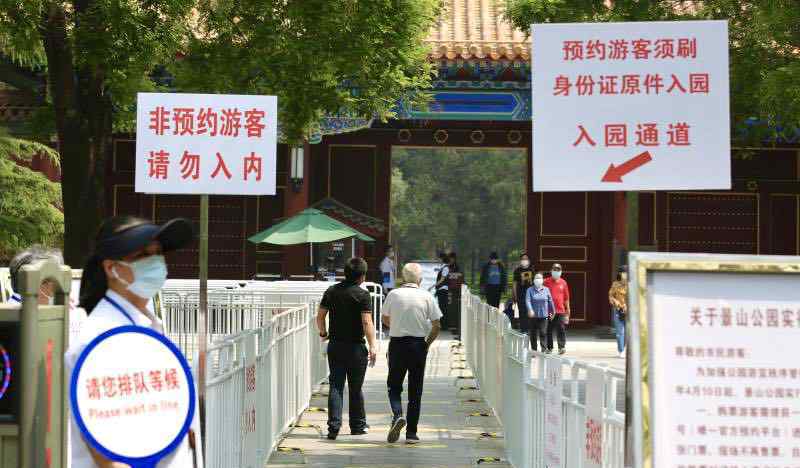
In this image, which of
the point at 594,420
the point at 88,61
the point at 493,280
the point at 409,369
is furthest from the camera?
the point at 493,280

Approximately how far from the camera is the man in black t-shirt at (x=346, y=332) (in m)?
11.6

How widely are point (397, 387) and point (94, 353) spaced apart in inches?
304

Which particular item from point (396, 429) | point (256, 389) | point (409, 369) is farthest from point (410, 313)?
point (256, 389)

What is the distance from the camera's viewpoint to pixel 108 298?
4203mm

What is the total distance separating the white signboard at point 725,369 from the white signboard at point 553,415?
2.93 meters

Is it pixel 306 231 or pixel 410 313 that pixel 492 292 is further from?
pixel 410 313

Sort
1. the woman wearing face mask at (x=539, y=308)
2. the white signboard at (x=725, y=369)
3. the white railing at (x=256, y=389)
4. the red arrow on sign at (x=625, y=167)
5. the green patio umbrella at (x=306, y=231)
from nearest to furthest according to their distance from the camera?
the white signboard at (x=725, y=369) < the red arrow on sign at (x=625, y=167) < the white railing at (x=256, y=389) < the woman wearing face mask at (x=539, y=308) < the green patio umbrella at (x=306, y=231)

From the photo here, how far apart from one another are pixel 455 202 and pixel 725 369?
185 ft

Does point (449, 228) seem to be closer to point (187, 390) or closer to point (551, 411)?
point (551, 411)

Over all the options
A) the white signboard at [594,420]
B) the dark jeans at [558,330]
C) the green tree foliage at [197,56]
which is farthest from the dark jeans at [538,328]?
the white signboard at [594,420]

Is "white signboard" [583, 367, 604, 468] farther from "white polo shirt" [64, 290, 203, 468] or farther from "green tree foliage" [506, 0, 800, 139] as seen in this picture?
"green tree foliage" [506, 0, 800, 139]

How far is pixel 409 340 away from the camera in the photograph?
37.9 ft

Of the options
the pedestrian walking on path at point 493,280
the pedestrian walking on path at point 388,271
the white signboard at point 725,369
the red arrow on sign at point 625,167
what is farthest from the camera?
the pedestrian walking on path at point 493,280

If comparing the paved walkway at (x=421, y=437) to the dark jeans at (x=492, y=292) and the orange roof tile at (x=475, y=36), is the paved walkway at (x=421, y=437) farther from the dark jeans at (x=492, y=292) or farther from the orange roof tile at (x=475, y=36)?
the dark jeans at (x=492, y=292)
